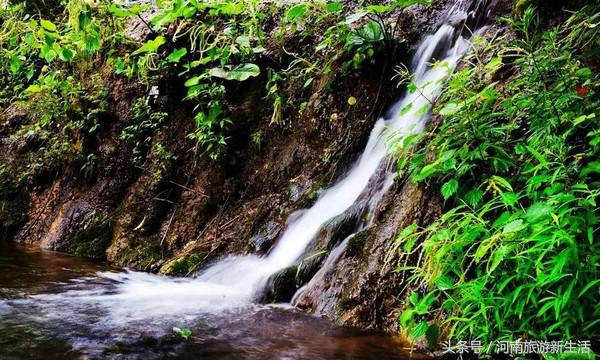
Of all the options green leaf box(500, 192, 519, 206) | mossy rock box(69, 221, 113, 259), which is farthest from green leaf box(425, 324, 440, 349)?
mossy rock box(69, 221, 113, 259)

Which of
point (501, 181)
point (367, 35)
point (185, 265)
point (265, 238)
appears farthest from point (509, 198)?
point (185, 265)

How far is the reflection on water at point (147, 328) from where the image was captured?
240 cm

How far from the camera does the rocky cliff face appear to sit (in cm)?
365

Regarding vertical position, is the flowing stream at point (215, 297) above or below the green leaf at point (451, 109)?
below

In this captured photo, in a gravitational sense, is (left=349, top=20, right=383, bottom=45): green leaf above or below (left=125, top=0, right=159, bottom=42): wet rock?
below

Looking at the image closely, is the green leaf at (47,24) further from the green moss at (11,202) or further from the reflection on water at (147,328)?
the green moss at (11,202)

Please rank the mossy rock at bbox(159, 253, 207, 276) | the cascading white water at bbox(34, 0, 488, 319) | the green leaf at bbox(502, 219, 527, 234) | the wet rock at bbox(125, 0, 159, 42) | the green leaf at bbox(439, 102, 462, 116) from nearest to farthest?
the green leaf at bbox(502, 219, 527, 234) → the green leaf at bbox(439, 102, 462, 116) → the cascading white water at bbox(34, 0, 488, 319) → the mossy rock at bbox(159, 253, 207, 276) → the wet rock at bbox(125, 0, 159, 42)

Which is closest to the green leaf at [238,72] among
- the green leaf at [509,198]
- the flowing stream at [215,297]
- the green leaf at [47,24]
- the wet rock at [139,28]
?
the flowing stream at [215,297]

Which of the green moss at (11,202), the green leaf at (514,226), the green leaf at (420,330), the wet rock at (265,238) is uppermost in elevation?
the green moss at (11,202)

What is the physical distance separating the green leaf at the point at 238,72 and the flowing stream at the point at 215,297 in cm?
163

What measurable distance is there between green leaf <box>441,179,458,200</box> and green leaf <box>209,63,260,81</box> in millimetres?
3024

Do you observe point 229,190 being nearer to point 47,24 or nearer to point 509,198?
point 47,24

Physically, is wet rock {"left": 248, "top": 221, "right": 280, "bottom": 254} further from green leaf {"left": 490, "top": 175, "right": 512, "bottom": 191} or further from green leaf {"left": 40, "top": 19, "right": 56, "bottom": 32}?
green leaf {"left": 40, "top": 19, "right": 56, "bottom": 32}

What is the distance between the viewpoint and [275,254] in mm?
4176
